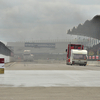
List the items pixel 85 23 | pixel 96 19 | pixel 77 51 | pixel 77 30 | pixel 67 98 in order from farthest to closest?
pixel 77 30
pixel 85 23
pixel 96 19
pixel 77 51
pixel 67 98

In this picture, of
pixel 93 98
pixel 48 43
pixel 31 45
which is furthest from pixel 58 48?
pixel 93 98

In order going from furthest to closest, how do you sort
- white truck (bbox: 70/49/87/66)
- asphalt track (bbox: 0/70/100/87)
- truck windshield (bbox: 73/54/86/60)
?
truck windshield (bbox: 73/54/86/60) → white truck (bbox: 70/49/87/66) → asphalt track (bbox: 0/70/100/87)

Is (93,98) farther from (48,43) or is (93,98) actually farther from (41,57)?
(48,43)

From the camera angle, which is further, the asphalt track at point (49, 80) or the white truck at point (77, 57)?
the white truck at point (77, 57)

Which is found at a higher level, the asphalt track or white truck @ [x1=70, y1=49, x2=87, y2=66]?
white truck @ [x1=70, y1=49, x2=87, y2=66]

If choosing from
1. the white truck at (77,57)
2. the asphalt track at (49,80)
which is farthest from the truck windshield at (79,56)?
the asphalt track at (49,80)

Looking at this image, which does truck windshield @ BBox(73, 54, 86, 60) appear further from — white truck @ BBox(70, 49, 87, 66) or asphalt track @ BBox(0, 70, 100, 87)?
asphalt track @ BBox(0, 70, 100, 87)

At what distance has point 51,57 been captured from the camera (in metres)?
143

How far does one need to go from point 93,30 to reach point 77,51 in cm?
2185

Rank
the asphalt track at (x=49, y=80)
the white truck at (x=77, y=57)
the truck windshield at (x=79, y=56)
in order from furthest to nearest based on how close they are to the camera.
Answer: the truck windshield at (x=79, y=56) < the white truck at (x=77, y=57) < the asphalt track at (x=49, y=80)

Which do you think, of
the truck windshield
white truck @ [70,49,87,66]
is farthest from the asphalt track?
the truck windshield

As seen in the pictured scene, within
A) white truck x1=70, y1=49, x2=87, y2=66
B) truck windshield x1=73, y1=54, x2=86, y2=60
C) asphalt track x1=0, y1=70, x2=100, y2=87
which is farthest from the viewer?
truck windshield x1=73, y1=54, x2=86, y2=60

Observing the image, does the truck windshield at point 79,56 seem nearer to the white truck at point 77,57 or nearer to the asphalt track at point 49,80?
the white truck at point 77,57

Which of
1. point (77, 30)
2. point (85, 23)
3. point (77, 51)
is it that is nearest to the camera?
point (77, 51)
